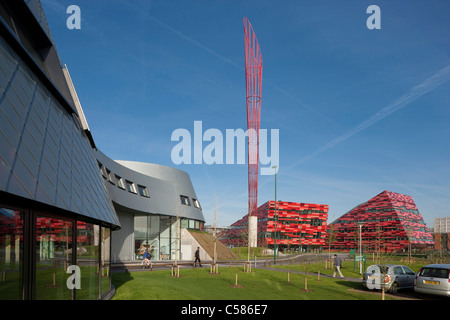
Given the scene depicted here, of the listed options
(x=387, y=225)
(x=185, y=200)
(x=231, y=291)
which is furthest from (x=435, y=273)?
(x=387, y=225)

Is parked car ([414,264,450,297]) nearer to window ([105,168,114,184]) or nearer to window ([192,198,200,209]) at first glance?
window ([105,168,114,184])

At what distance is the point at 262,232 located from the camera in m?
102

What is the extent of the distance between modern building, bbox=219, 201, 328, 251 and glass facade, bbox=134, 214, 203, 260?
171ft

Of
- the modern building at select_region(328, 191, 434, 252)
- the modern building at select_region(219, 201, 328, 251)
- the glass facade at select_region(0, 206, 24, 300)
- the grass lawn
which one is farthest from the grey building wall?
the modern building at select_region(328, 191, 434, 252)

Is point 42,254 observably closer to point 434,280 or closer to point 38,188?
point 38,188

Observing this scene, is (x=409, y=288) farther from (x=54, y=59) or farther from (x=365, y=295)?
(x=54, y=59)

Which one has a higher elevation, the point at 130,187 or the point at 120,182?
the point at 120,182

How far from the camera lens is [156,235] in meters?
43.3

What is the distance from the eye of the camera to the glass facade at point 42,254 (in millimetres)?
6035

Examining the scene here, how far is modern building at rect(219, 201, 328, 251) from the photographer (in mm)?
97375

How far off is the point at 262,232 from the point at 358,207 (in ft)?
109

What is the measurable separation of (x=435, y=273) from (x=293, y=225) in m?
84.1

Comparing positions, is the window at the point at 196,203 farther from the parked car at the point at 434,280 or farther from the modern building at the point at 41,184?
the parked car at the point at 434,280
